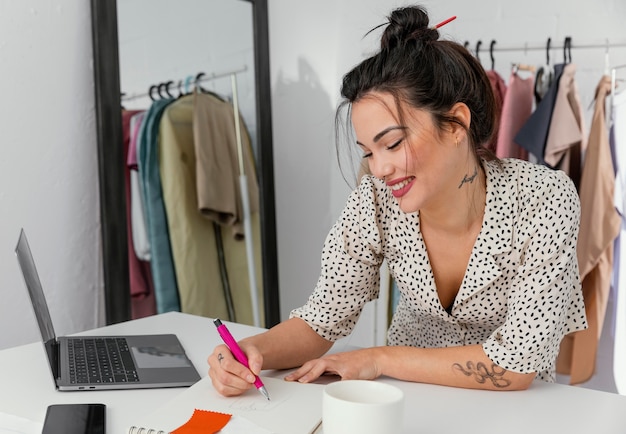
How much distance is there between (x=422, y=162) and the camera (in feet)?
3.55

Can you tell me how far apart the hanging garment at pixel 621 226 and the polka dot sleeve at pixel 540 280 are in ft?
3.32

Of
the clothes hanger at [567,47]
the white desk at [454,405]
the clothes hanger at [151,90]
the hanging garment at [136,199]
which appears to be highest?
the clothes hanger at [567,47]

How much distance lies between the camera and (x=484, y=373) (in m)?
1.06

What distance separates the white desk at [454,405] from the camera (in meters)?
0.93

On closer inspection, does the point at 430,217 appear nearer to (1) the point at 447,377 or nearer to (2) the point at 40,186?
(1) the point at 447,377

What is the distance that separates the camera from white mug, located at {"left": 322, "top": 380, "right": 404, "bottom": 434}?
0.74 meters

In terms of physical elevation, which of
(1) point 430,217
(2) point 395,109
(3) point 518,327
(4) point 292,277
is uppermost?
(2) point 395,109

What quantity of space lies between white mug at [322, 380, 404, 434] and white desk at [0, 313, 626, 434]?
14 cm

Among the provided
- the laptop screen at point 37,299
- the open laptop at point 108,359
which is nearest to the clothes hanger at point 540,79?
the open laptop at point 108,359

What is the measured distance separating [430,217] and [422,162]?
0.17 metres

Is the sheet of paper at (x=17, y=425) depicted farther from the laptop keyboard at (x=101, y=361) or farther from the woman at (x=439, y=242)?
the woman at (x=439, y=242)

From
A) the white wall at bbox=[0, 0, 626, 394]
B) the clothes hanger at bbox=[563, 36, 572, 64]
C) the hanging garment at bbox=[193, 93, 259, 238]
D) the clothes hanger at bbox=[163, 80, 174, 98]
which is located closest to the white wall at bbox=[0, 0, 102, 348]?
the white wall at bbox=[0, 0, 626, 394]

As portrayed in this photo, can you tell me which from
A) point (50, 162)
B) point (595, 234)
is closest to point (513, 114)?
point (595, 234)

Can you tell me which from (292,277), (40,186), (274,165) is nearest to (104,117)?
(40,186)
